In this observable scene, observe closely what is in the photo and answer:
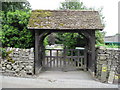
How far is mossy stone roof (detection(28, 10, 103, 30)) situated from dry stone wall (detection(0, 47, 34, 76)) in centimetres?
155

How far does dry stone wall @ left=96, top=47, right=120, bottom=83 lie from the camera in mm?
6284

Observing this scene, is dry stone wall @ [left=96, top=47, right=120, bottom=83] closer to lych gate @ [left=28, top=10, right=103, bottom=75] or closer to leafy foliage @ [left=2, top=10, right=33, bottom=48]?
lych gate @ [left=28, top=10, right=103, bottom=75]

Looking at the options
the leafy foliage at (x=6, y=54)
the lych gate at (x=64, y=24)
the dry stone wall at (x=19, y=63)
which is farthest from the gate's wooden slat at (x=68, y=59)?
the leafy foliage at (x=6, y=54)

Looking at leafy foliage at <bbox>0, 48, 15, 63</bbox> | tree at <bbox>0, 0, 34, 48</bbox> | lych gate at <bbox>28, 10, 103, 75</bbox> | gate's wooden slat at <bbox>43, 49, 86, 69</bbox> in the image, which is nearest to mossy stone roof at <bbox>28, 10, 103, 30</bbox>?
lych gate at <bbox>28, 10, 103, 75</bbox>

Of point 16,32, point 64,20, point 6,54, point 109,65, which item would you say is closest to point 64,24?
point 64,20

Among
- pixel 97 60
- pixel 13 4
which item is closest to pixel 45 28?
pixel 97 60

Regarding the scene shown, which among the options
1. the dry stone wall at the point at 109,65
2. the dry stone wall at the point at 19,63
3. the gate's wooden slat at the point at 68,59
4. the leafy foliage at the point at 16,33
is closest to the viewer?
the dry stone wall at the point at 109,65

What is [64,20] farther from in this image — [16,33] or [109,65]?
[109,65]

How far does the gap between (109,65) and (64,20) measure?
368cm

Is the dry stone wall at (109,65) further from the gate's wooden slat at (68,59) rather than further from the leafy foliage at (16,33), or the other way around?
the leafy foliage at (16,33)

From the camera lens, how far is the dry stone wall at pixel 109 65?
628 centimetres

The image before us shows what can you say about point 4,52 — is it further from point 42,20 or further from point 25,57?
point 42,20

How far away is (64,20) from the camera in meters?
7.48

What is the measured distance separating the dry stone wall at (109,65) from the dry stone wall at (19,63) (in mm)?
3891
